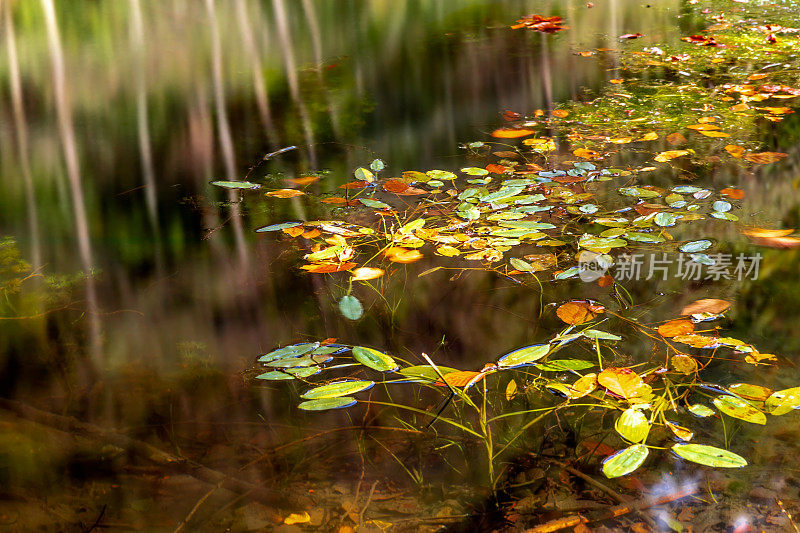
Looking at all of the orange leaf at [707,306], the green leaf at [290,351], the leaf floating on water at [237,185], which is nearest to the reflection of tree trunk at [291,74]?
the leaf floating on water at [237,185]

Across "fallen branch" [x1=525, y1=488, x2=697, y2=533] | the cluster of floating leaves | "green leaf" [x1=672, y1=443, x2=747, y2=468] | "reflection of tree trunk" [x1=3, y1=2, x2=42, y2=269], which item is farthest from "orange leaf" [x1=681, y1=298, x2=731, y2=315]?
"reflection of tree trunk" [x1=3, y1=2, x2=42, y2=269]

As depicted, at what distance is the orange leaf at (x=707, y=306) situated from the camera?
1.27 m

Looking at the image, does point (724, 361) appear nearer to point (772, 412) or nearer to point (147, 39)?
point (772, 412)

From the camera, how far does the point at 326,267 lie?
1504mm

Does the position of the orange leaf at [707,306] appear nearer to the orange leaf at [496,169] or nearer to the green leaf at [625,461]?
the green leaf at [625,461]

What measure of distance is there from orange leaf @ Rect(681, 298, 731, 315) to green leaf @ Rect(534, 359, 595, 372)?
0.98 feet

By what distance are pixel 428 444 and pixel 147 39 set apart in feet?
16.8

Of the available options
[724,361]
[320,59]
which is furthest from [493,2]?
[724,361]

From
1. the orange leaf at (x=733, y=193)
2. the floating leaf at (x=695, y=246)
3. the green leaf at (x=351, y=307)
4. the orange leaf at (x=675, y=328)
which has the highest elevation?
the orange leaf at (x=733, y=193)

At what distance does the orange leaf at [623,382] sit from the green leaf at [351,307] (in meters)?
0.50

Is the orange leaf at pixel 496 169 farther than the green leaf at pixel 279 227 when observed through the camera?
Yes

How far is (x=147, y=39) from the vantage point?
5.12 metres

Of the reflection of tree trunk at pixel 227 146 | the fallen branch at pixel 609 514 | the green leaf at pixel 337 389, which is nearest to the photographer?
the fallen branch at pixel 609 514

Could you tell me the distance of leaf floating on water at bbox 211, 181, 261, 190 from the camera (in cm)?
201
